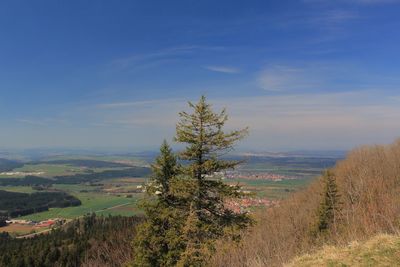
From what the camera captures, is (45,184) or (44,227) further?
(45,184)

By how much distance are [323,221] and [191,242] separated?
17.1 meters

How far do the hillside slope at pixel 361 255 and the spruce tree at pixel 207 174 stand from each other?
5.08m

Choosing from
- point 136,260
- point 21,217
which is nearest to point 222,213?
A: point 136,260

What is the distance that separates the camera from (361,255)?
997 cm

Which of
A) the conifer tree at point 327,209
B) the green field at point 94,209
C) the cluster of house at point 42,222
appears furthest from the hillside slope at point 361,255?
→ the cluster of house at point 42,222

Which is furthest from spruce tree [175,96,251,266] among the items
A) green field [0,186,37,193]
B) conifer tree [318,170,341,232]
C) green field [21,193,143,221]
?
green field [0,186,37,193]

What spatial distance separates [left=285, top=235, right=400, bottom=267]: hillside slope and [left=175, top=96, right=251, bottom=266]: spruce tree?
5077mm

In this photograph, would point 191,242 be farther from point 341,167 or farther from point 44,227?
point 44,227

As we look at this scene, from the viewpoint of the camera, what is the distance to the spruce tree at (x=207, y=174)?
1522 centimetres

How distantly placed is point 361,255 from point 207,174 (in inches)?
296

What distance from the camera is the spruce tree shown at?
15219 millimetres

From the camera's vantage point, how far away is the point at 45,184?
153625 millimetres

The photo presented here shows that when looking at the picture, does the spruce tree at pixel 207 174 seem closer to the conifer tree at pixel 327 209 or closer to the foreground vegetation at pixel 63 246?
the conifer tree at pixel 327 209

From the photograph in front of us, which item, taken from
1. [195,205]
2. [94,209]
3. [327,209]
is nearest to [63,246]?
[94,209]
